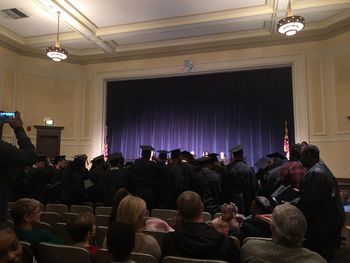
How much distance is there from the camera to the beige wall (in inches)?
369

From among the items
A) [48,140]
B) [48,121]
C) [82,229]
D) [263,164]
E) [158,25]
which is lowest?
[82,229]

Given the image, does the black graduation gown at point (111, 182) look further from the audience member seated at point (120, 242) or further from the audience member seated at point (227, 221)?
the audience member seated at point (120, 242)

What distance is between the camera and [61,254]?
2393 mm

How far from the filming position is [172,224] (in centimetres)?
376

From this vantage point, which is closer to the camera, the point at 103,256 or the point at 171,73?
the point at 103,256

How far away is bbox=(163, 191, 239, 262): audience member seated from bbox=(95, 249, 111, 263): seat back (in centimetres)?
40

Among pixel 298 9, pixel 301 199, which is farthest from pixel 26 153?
pixel 298 9

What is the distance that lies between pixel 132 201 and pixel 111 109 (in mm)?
12909

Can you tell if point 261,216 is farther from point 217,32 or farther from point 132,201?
point 217,32

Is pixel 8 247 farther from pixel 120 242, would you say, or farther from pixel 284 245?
pixel 284 245

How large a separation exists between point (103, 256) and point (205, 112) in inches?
467

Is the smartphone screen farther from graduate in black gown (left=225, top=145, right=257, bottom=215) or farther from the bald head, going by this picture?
graduate in black gown (left=225, top=145, right=257, bottom=215)

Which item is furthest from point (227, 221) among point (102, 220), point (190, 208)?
point (102, 220)

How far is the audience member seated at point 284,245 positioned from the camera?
78.7 inches
